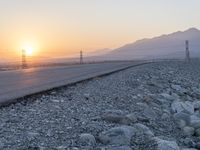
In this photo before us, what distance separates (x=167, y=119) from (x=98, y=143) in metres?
5.37

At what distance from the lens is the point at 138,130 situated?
40.6ft

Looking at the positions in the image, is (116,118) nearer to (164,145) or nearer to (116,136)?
(116,136)

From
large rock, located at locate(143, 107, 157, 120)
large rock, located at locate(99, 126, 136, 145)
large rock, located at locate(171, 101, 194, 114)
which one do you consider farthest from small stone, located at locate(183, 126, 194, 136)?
large rock, located at locate(171, 101, 194, 114)

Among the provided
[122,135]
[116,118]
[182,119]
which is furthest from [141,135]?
[182,119]

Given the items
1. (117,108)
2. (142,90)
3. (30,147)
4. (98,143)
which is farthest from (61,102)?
(142,90)

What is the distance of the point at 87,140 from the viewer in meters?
10.5

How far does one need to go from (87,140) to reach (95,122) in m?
1.77

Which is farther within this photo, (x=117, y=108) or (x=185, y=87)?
(x=185, y=87)

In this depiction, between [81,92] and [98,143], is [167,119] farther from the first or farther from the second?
[98,143]

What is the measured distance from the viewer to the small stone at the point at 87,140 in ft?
34.2

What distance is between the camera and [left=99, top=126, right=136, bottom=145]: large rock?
1079 cm

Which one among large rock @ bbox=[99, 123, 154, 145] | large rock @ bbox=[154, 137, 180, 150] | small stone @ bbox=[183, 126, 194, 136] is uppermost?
large rock @ bbox=[99, 123, 154, 145]

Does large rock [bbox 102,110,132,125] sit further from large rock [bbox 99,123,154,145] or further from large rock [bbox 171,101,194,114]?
large rock [bbox 171,101,194,114]

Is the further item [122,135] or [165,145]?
[122,135]
